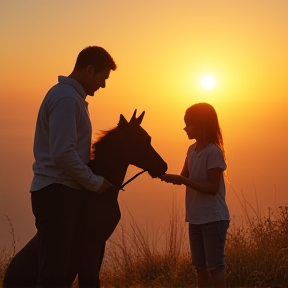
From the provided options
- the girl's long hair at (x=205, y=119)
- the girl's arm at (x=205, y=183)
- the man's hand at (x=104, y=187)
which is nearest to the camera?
the man's hand at (x=104, y=187)

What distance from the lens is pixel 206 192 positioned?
5641 mm

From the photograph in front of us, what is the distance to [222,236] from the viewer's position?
223 inches

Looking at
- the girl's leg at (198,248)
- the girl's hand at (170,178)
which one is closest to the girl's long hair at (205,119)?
the girl's hand at (170,178)

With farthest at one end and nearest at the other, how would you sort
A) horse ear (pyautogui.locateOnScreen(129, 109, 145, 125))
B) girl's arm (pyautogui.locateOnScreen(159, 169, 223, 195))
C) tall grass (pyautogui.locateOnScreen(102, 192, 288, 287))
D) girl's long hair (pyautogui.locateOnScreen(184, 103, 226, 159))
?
tall grass (pyautogui.locateOnScreen(102, 192, 288, 287))
girl's long hair (pyautogui.locateOnScreen(184, 103, 226, 159))
girl's arm (pyautogui.locateOnScreen(159, 169, 223, 195))
horse ear (pyautogui.locateOnScreen(129, 109, 145, 125))

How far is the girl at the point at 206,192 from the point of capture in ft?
18.5

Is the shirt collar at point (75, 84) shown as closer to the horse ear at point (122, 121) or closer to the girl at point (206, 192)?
the horse ear at point (122, 121)

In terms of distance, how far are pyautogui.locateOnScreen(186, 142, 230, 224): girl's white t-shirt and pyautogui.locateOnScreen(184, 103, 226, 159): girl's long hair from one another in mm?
90

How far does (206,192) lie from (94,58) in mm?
1538

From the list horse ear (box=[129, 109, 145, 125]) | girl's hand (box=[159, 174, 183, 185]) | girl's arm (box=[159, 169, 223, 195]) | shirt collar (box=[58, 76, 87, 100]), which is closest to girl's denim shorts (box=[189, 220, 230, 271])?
girl's arm (box=[159, 169, 223, 195])

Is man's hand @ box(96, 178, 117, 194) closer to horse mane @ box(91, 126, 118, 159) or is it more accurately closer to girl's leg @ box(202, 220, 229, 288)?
horse mane @ box(91, 126, 118, 159)

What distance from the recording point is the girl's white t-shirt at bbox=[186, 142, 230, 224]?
5656 millimetres

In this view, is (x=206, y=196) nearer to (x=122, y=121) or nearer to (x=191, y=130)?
(x=191, y=130)

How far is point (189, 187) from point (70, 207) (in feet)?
4.68

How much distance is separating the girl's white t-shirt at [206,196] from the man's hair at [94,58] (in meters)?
1.29
